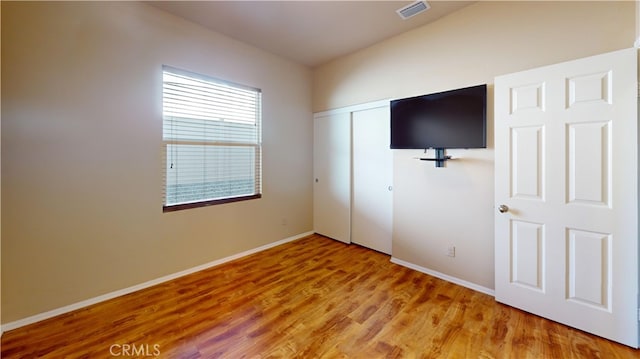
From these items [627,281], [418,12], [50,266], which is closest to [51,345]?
[50,266]

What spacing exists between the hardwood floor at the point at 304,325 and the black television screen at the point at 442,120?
154 cm

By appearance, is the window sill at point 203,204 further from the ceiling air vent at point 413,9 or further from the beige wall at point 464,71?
the ceiling air vent at point 413,9

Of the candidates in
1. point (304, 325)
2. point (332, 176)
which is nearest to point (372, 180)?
point (332, 176)

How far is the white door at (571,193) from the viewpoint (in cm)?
176

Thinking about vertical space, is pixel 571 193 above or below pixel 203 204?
above

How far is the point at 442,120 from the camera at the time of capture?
2.69 m

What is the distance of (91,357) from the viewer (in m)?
1.69

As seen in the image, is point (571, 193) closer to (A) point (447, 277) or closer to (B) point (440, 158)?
(B) point (440, 158)

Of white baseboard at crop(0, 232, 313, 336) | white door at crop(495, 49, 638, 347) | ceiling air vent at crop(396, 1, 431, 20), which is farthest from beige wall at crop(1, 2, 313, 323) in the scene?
white door at crop(495, 49, 638, 347)

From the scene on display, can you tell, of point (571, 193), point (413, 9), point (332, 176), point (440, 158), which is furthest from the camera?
point (332, 176)

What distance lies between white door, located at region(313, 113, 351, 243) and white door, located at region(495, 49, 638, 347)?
2013 millimetres

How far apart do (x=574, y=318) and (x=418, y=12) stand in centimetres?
309

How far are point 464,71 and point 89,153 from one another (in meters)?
3.73

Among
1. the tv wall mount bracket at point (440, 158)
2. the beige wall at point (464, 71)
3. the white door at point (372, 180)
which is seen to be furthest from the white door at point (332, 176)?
the tv wall mount bracket at point (440, 158)
